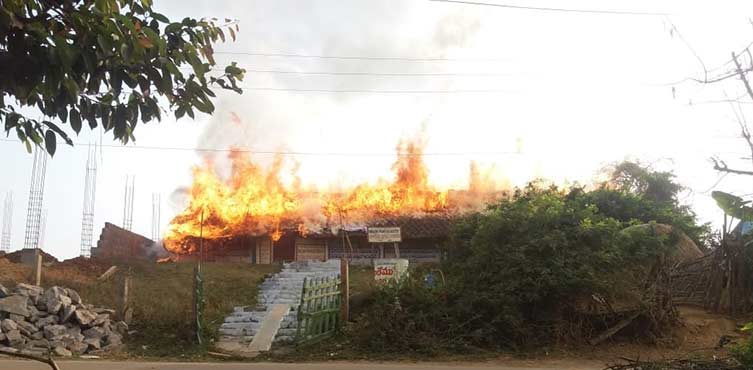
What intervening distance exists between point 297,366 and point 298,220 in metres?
19.0

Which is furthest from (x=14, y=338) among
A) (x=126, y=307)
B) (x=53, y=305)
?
(x=126, y=307)

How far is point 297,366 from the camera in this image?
12.4m

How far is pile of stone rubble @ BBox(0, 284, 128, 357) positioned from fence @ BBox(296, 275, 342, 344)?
4439mm

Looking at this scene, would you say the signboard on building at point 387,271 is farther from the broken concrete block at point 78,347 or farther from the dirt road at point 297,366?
the broken concrete block at point 78,347

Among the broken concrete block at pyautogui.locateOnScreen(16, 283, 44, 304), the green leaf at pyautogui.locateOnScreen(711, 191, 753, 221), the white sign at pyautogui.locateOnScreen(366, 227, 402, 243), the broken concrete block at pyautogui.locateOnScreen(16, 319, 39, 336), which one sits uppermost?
the white sign at pyautogui.locateOnScreen(366, 227, 402, 243)

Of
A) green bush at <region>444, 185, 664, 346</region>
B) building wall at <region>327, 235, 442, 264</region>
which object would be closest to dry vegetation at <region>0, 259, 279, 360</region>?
building wall at <region>327, 235, 442, 264</region>

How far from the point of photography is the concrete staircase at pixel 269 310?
15.6m

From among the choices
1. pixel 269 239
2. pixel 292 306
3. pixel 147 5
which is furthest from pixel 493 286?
pixel 269 239

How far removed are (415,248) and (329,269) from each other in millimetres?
6362

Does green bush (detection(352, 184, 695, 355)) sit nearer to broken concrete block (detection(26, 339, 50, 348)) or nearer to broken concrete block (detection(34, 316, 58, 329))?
broken concrete block (detection(26, 339, 50, 348))

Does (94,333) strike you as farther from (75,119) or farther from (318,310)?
(75,119)

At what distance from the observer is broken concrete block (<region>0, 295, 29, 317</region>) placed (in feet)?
48.9

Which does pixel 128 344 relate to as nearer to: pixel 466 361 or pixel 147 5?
pixel 466 361

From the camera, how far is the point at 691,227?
2353cm
